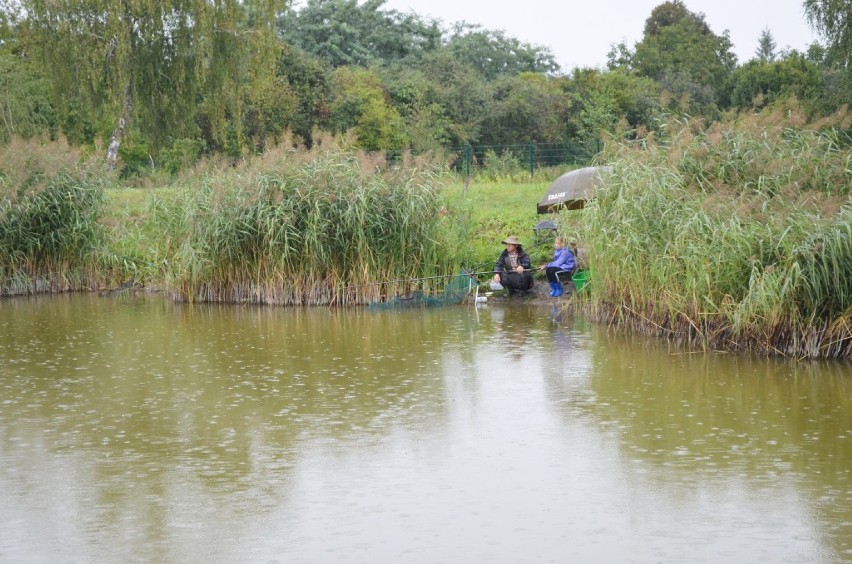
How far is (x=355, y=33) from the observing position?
53.4m

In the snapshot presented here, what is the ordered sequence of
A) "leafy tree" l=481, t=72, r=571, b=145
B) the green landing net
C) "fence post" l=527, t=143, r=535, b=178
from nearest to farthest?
the green landing net → "fence post" l=527, t=143, r=535, b=178 → "leafy tree" l=481, t=72, r=571, b=145

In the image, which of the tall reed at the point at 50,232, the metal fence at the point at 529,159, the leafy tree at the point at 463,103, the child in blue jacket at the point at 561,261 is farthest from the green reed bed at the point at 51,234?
the leafy tree at the point at 463,103

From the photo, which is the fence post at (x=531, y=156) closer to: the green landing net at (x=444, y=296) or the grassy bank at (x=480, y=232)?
the grassy bank at (x=480, y=232)

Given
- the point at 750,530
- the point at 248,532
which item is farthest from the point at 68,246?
the point at 750,530

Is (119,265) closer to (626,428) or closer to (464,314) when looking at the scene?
(464,314)

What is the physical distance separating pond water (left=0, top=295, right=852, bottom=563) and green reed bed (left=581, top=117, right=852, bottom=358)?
464mm

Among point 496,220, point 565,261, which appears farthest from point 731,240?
point 496,220

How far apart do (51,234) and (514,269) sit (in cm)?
783

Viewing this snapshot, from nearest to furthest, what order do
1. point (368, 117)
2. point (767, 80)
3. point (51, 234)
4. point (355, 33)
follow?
point (51, 234), point (368, 117), point (767, 80), point (355, 33)

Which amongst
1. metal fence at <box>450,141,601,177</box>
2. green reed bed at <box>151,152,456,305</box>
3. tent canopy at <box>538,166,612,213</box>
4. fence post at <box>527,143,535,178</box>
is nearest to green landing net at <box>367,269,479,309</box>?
green reed bed at <box>151,152,456,305</box>

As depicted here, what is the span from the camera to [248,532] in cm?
669

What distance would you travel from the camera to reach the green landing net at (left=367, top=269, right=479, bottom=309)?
1747 cm

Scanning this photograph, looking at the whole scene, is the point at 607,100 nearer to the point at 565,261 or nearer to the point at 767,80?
the point at 767,80

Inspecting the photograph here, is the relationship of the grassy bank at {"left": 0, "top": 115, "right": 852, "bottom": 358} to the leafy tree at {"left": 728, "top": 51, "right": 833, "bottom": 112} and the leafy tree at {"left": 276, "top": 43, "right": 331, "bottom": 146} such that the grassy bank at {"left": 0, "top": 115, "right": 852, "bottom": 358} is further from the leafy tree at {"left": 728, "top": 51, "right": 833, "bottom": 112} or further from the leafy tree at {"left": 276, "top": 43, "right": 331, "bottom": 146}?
the leafy tree at {"left": 728, "top": 51, "right": 833, "bottom": 112}
